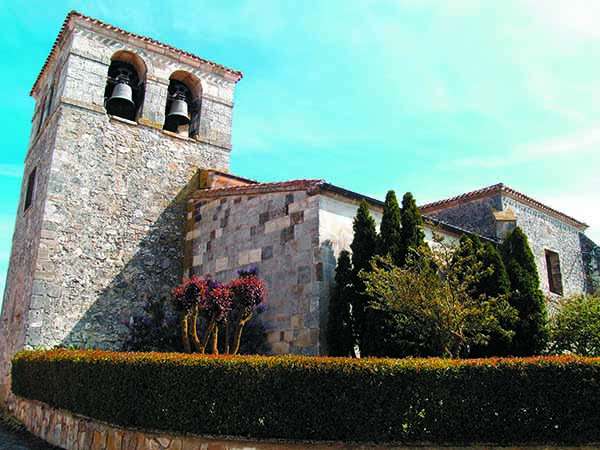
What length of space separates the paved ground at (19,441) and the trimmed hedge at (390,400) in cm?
324

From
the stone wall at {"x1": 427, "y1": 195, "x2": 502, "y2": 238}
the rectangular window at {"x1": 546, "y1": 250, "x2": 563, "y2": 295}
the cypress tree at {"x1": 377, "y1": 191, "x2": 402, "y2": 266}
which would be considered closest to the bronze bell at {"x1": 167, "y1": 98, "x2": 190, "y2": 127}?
the cypress tree at {"x1": 377, "y1": 191, "x2": 402, "y2": 266}

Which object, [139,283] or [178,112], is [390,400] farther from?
[178,112]

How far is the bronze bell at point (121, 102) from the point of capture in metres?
13.2

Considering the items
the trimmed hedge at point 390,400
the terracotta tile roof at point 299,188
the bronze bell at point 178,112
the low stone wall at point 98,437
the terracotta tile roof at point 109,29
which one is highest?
the terracotta tile roof at point 109,29

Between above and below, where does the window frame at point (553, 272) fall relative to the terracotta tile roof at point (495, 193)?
below

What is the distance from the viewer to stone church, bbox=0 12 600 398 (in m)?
10.5

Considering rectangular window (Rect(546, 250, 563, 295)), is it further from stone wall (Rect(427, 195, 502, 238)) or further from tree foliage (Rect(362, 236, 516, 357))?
tree foliage (Rect(362, 236, 516, 357))

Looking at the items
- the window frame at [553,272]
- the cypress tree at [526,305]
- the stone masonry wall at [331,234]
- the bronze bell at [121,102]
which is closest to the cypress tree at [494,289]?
the cypress tree at [526,305]

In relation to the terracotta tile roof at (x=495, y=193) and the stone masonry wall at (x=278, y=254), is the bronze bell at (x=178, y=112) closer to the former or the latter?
the stone masonry wall at (x=278, y=254)

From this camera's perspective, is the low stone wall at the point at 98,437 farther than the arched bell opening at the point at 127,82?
No

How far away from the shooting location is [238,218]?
39.7ft

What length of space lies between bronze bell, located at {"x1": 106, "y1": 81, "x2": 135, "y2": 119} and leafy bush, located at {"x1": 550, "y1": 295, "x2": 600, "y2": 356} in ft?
37.9

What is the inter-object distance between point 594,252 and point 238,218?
13238 mm

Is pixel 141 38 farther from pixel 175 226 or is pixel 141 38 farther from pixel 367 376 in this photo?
pixel 367 376
